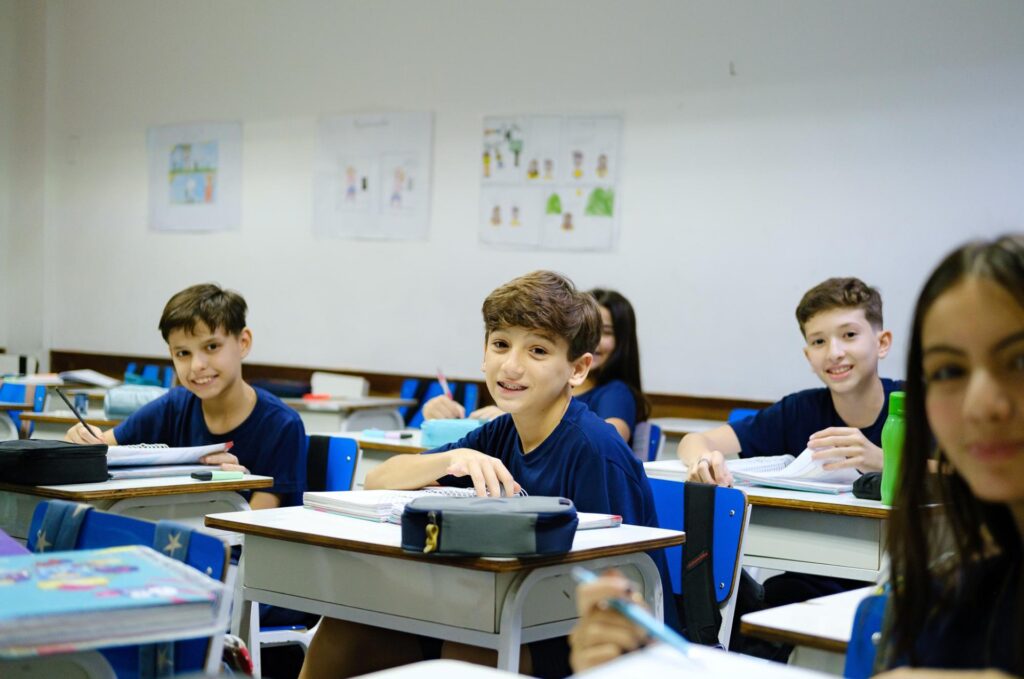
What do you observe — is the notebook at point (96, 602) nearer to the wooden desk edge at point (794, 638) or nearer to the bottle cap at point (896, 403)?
the wooden desk edge at point (794, 638)

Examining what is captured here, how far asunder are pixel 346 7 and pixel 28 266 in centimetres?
314

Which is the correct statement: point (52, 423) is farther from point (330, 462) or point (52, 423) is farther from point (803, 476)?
point (803, 476)

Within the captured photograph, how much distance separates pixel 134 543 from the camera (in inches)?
59.8

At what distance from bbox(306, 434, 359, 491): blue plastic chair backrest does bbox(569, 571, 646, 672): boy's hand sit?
1.97 metres

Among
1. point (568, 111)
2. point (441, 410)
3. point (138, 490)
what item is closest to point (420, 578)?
point (138, 490)

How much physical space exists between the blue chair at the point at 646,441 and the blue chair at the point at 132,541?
209 cm

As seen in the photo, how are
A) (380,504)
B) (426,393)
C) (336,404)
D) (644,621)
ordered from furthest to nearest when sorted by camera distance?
1. (426,393)
2. (336,404)
3. (380,504)
4. (644,621)

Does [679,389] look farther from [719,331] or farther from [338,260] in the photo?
[338,260]

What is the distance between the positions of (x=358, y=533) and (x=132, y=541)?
389 mm

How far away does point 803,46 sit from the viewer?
5102 millimetres

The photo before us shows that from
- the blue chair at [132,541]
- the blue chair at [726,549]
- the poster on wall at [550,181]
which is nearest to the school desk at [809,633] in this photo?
the blue chair at [132,541]

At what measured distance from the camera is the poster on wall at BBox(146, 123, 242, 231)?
6.90 m

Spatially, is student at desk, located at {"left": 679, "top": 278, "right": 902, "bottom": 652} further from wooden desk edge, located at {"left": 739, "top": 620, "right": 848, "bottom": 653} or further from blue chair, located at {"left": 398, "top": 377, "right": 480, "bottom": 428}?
blue chair, located at {"left": 398, "top": 377, "right": 480, "bottom": 428}

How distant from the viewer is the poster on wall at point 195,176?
690 cm
